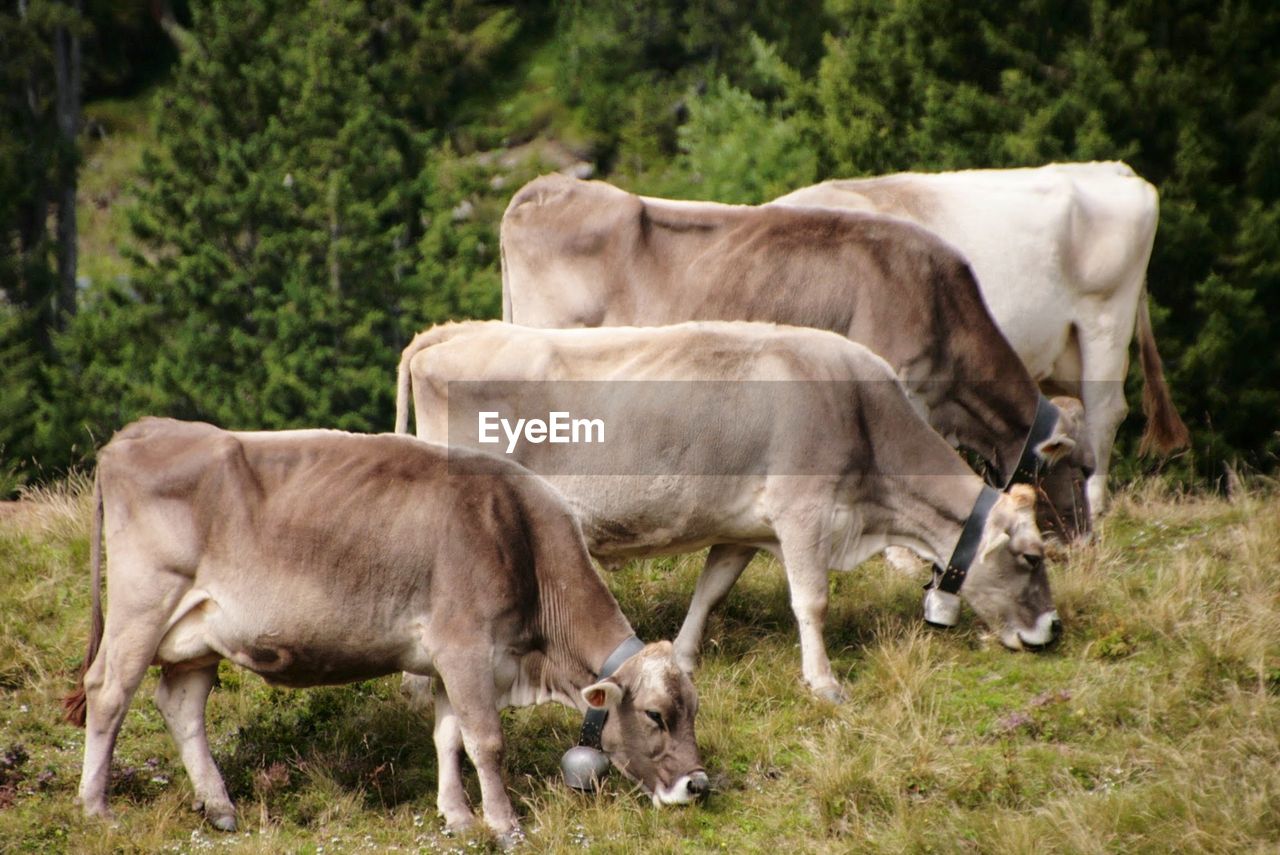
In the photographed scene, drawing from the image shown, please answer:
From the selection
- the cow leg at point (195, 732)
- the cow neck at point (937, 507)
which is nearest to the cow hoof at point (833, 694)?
the cow neck at point (937, 507)

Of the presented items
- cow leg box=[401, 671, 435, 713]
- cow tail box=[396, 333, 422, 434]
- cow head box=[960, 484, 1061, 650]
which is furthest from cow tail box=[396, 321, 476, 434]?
cow head box=[960, 484, 1061, 650]

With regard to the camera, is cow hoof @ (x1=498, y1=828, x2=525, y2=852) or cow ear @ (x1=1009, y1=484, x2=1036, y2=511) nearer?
cow hoof @ (x1=498, y1=828, x2=525, y2=852)

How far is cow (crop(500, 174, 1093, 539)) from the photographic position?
33.9 ft

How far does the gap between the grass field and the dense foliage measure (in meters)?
4.60

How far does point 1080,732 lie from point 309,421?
23.5 meters

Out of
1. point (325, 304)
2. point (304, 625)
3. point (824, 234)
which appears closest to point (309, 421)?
point (325, 304)

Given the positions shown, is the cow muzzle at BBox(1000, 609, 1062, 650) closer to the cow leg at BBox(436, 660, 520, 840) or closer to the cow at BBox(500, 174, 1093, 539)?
the cow at BBox(500, 174, 1093, 539)

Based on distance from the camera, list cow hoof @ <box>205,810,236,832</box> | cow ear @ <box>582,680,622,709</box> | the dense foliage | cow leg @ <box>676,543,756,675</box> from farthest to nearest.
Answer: the dense foliage → cow leg @ <box>676,543,756,675</box> → cow hoof @ <box>205,810,236,832</box> → cow ear @ <box>582,680,622,709</box>

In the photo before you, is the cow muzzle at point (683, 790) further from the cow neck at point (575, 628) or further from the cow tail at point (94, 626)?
the cow tail at point (94, 626)

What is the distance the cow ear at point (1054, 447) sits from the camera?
10.4 metres

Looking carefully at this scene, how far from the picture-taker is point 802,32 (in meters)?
39.4

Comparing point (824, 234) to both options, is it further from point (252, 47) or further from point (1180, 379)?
point (252, 47)

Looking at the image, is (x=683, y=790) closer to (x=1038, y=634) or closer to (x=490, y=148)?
A: (x=1038, y=634)

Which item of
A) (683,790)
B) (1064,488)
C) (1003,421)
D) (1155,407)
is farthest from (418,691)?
(1155,407)
